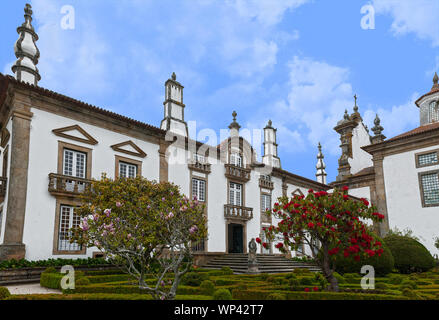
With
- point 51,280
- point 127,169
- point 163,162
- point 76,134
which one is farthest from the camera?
point 163,162

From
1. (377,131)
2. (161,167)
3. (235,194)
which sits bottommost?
(235,194)

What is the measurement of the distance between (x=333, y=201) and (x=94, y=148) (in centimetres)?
1233

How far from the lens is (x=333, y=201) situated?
1048 centimetres

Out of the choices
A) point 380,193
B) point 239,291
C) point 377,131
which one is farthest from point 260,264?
point 377,131

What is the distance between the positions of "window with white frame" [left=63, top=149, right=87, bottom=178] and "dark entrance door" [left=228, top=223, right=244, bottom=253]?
1077cm

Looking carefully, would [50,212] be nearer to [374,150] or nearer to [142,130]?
[142,130]

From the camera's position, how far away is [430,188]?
2584 centimetres

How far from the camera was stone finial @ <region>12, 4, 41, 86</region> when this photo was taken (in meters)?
19.3

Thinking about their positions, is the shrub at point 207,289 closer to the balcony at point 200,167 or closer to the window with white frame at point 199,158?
the balcony at point 200,167

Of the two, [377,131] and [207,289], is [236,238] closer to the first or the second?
[207,289]

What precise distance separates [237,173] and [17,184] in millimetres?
14123

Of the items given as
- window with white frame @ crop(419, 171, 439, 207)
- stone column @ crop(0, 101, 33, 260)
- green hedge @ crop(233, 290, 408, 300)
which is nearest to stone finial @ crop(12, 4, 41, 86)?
stone column @ crop(0, 101, 33, 260)

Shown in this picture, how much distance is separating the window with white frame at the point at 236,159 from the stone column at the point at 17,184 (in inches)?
534
